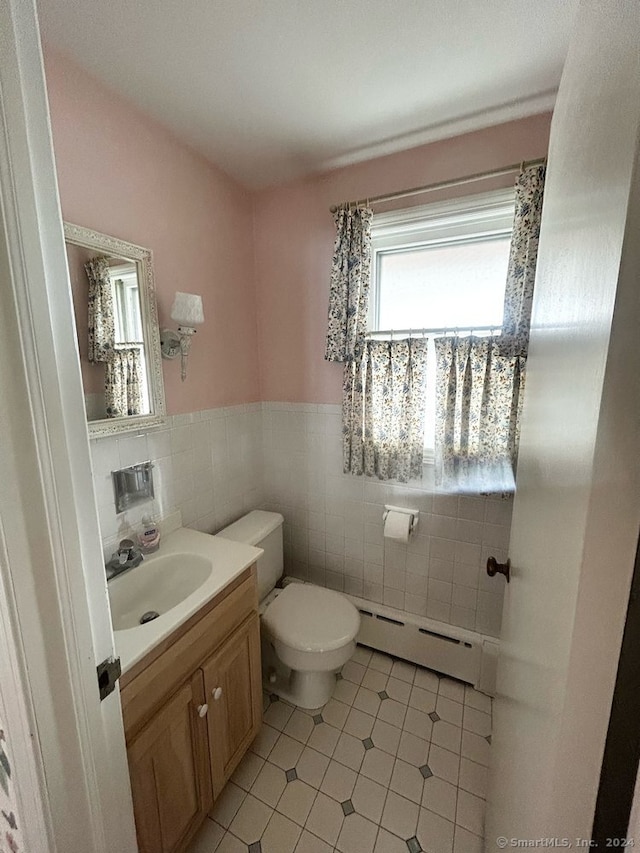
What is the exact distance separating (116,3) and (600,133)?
1291 mm

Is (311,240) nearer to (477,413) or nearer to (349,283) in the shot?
(349,283)

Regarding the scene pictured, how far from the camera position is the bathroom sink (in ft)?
3.81

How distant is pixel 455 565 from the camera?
165cm

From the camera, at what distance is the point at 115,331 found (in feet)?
4.05

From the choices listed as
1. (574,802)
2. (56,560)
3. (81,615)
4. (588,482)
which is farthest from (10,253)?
(574,802)

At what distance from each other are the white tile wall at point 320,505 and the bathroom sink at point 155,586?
0.50ft

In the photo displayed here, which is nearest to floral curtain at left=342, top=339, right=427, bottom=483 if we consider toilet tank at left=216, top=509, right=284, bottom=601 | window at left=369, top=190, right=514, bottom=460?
window at left=369, top=190, right=514, bottom=460

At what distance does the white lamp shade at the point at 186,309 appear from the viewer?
133 cm

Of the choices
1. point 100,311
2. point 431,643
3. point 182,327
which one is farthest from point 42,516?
point 431,643

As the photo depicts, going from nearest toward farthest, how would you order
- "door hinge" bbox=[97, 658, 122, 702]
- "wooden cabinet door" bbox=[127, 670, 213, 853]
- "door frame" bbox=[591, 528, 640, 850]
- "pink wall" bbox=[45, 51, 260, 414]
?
"door frame" bbox=[591, 528, 640, 850] → "door hinge" bbox=[97, 658, 122, 702] → "wooden cabinet door" bbox=[127, 670, 213, 853] → "pink wall" bbox=[45, 51, 260, 414]

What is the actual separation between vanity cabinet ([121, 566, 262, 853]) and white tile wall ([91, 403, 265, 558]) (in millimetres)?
491

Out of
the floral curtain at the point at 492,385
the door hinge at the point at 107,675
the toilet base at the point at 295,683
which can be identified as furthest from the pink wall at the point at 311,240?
the door hinge at the point at 107,675

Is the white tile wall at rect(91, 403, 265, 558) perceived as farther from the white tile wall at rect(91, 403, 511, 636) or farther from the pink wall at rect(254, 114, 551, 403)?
the pink wall at rect(254, 114, 551, 403)

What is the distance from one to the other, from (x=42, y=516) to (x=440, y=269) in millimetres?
1702
